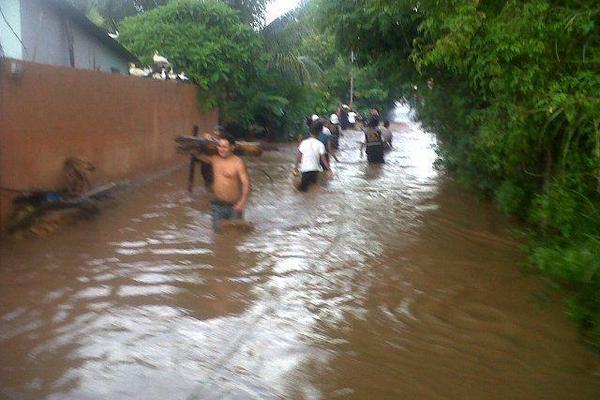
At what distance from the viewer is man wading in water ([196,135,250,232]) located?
8.25 meters

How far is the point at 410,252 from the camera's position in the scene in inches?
328

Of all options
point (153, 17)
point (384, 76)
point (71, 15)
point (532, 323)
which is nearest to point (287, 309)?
point (532, 323)

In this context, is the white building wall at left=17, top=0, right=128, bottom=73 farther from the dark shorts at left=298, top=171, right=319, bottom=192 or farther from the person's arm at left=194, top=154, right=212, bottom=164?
the dark shorts at left=298, top=171, right=319, bottom=192

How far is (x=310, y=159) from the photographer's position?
12.4 m

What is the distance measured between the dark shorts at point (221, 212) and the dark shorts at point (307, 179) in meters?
4.21

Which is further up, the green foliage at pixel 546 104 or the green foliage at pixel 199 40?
the green foliage at pixel 199 40

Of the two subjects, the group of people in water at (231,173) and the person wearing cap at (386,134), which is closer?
the group of people in water at (231,173)

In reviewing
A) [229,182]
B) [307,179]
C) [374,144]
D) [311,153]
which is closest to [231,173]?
[229,182]

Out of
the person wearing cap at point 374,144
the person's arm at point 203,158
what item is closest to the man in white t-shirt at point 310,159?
the person's arm at point 203,158

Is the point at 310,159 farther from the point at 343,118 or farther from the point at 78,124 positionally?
the point at 343,118

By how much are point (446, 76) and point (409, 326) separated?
7.07 metres

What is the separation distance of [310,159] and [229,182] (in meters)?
4.24

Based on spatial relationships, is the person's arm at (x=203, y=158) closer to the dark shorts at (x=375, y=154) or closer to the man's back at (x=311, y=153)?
the man's back at (x=311, y=153)

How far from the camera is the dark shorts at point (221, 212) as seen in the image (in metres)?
8.55
